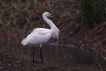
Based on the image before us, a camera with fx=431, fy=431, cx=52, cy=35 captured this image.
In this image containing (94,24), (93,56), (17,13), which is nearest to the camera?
(93,56)

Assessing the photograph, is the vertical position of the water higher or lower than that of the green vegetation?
lower

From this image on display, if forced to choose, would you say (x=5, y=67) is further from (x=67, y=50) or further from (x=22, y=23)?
(x=22, y=23)

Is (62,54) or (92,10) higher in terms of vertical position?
(92,10)

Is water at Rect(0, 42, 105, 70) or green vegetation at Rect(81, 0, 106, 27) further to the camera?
green vegetation at Rect(81, 0, 106, 27)

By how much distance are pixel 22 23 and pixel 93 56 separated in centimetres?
578

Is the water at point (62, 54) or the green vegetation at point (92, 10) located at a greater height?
the green vegetation at point (92, 10)

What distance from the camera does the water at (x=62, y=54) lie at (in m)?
13.6

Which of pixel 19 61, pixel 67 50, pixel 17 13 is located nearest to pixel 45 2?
pixel 17 13

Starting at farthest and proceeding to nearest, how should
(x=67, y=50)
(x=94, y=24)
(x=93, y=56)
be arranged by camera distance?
(x=94, y=24), (x=67, y=50), (x=93, y=56)

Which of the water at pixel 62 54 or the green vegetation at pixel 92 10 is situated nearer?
the water at pixel 62 54

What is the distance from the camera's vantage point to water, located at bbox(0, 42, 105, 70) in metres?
13.6

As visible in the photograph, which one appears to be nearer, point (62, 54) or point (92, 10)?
point (62, 54)

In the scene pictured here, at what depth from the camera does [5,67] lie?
10.6 metres

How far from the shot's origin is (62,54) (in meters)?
15.4
